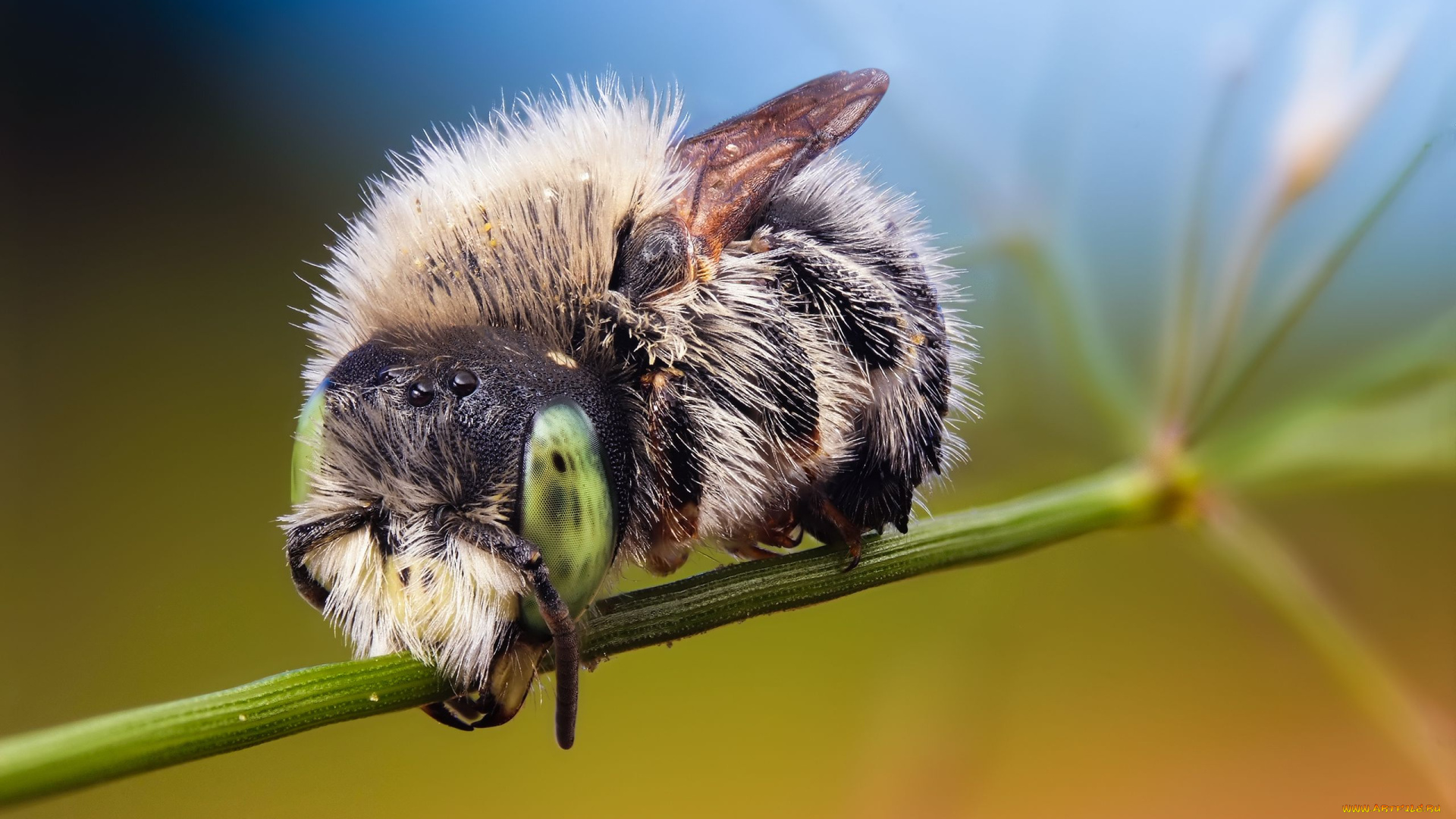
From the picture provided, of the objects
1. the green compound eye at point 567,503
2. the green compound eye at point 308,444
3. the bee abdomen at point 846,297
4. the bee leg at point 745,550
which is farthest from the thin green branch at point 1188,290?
the green compound eye at point 308,444

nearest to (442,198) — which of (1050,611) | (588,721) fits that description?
(588,721)

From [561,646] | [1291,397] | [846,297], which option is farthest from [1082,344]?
[561,646]

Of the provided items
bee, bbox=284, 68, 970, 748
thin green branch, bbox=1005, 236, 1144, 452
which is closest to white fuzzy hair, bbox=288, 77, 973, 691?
bee, bbox=284, 68, 970, 748

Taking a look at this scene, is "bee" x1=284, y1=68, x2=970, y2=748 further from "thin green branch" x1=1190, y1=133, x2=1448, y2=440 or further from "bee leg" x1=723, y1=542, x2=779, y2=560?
"thin green branch" x1=1190, y1=133, x2=1448, y2=440

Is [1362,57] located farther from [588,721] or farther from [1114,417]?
[588,721]

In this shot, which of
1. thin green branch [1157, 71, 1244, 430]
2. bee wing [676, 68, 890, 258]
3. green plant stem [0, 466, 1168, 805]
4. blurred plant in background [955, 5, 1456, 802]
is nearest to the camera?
green plant stem [0, 466, 1168, 805]

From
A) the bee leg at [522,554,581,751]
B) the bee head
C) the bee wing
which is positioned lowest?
the bee leg at [522,554,581,751]
